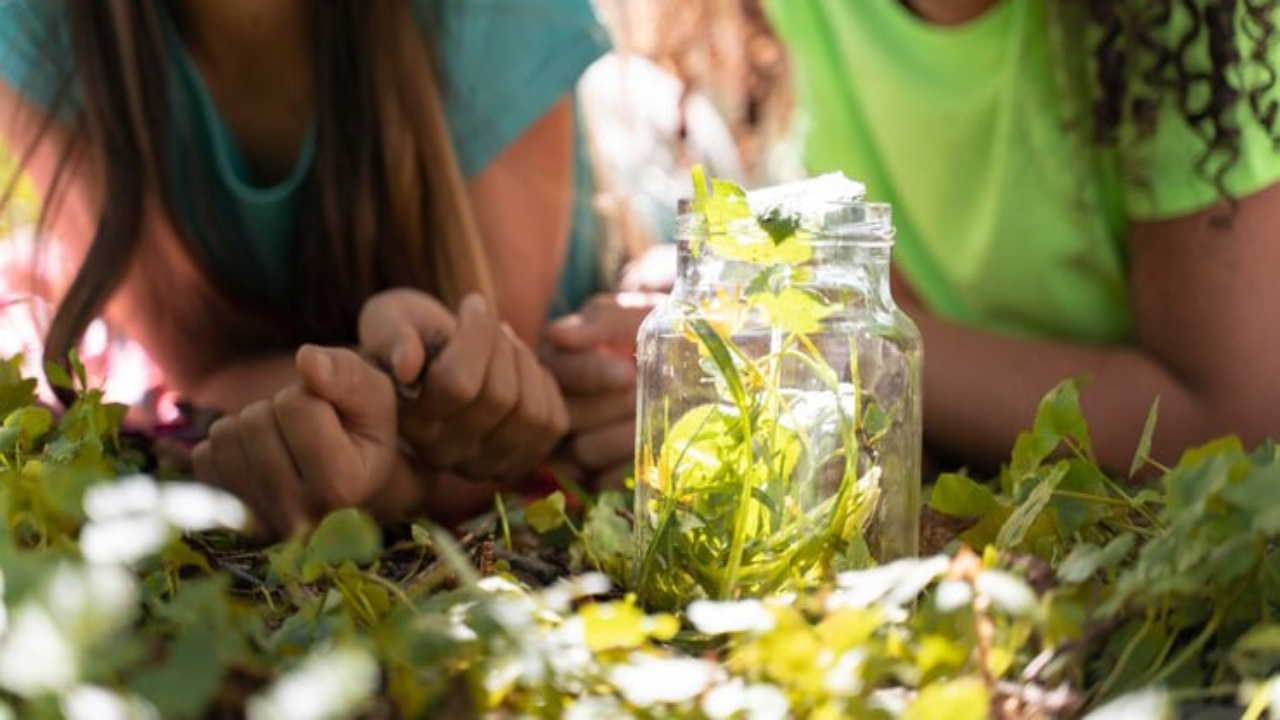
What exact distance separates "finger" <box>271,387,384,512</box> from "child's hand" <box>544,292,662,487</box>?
0.30 meters

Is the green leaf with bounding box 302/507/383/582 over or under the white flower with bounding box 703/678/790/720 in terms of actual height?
over

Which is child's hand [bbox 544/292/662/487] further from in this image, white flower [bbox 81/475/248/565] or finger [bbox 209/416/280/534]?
white flower [bbox 81/475/248/565]

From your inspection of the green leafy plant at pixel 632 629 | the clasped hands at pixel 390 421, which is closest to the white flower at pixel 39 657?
the green leafy plant at pixel 632 629

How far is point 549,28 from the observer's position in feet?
5.38

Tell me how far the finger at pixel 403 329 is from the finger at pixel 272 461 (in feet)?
0.33

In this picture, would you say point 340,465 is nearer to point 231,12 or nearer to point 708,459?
point 708,459

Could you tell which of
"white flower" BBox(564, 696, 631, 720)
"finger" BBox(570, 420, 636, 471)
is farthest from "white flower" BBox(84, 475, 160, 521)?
"finger" BBox(570, 420, 636, 471)

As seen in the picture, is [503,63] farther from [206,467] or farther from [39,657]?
[39,657]

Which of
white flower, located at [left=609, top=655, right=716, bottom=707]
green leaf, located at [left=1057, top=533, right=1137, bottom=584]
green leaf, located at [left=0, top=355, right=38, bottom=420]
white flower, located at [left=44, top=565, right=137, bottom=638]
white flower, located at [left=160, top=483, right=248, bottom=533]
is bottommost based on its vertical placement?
green leaf, located at [left=1057, top=533, right=1137, bottom=584]

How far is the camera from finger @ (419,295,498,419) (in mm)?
982

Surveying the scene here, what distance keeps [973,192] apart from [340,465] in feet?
3.07

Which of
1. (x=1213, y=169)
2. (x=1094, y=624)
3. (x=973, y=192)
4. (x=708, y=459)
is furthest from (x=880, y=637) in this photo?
(x=973, y=192)

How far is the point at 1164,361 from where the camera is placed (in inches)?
53.9

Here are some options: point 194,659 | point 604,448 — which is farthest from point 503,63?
point 194,659
